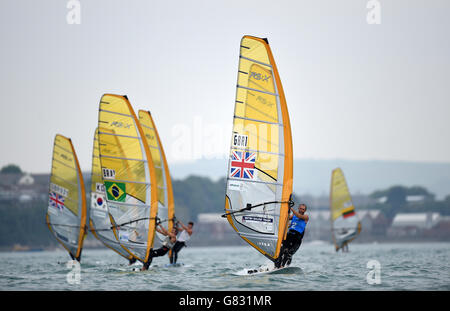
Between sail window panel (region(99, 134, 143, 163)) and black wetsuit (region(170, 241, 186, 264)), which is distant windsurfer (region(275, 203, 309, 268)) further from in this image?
black wetsuit (region(170, 241, 186, 264))

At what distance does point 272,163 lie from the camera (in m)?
18.4

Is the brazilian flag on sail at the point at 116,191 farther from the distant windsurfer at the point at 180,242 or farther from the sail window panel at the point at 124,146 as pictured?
the distant windsurfer at the point at 180,242

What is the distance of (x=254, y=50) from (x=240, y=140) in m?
2.31

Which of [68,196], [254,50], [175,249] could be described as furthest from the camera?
[68,196]

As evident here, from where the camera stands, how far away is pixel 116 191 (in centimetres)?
2267

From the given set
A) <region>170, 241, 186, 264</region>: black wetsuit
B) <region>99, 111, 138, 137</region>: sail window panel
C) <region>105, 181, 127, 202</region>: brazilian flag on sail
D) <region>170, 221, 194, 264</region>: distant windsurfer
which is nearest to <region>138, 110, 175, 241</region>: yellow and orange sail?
<region>170, 221, 194, 264</region>: distant windsurfer

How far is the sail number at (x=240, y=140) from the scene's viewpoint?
18359mm

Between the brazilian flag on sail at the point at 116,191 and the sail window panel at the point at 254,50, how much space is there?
640 cm

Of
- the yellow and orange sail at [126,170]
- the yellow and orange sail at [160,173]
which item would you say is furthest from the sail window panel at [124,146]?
the yellow and orange sail at [160,173]

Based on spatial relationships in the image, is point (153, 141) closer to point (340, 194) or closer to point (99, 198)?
point (99, 198)

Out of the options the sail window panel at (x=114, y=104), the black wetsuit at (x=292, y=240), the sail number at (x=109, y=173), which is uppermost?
the sail window panel at (x=114, y=104)

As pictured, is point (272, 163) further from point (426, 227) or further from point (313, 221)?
point (313, 221)

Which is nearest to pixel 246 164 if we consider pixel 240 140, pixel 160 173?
pixel 240 140
